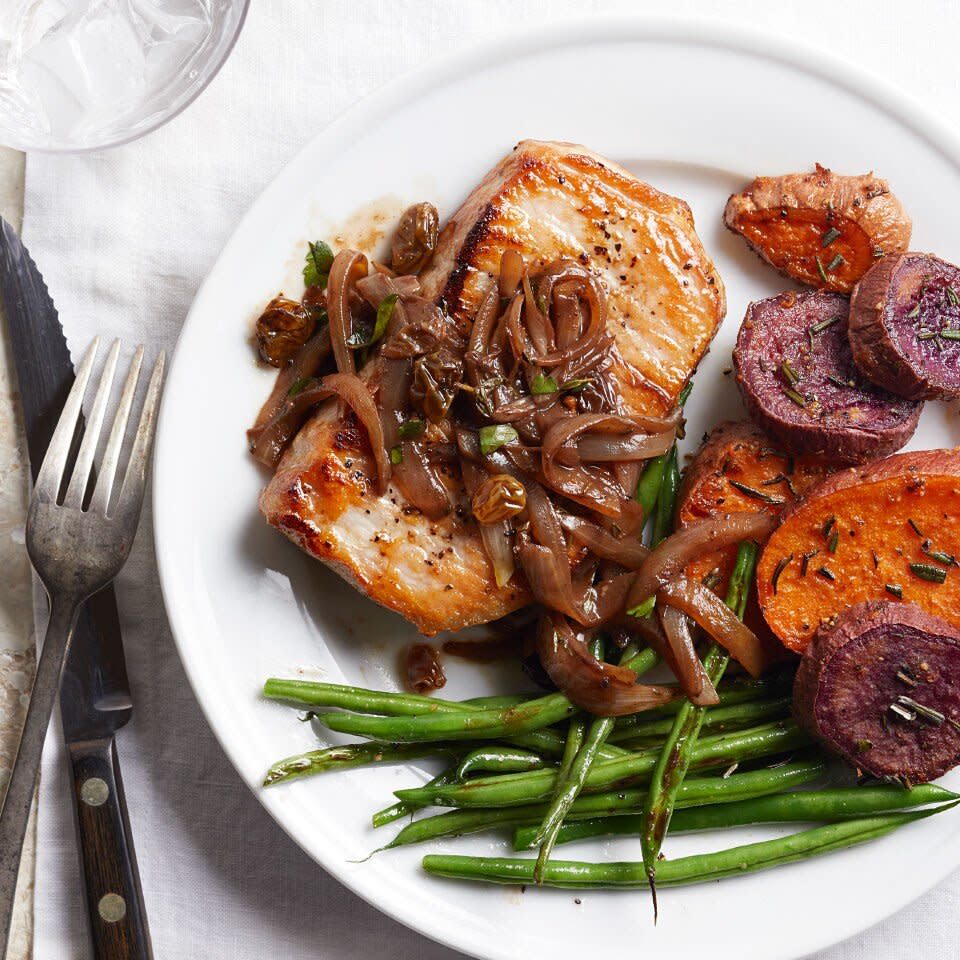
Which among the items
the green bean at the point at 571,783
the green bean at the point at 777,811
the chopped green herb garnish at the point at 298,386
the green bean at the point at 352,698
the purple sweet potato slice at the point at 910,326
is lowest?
the green bean at the point at 777,811

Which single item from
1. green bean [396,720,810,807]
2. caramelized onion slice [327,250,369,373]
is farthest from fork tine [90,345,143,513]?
green bean [396,720,810,807]

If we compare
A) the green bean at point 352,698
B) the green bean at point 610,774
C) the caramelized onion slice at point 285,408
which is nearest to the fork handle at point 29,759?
the green bean at point 352,698

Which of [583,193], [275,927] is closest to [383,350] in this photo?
[583,193]

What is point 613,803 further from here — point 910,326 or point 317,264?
point 317,264

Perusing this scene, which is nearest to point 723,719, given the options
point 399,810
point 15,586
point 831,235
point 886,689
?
point 886,689

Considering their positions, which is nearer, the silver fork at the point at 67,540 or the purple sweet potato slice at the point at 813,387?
the purple sweet potato slice at the point at 813,387

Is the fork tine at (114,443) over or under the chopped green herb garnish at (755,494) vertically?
over

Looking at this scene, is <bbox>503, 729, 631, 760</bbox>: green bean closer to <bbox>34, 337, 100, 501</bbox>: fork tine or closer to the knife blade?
the knife blade

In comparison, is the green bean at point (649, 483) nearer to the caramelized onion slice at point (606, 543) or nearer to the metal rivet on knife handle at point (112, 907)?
the caramelized onion slice at point (606, 543)
